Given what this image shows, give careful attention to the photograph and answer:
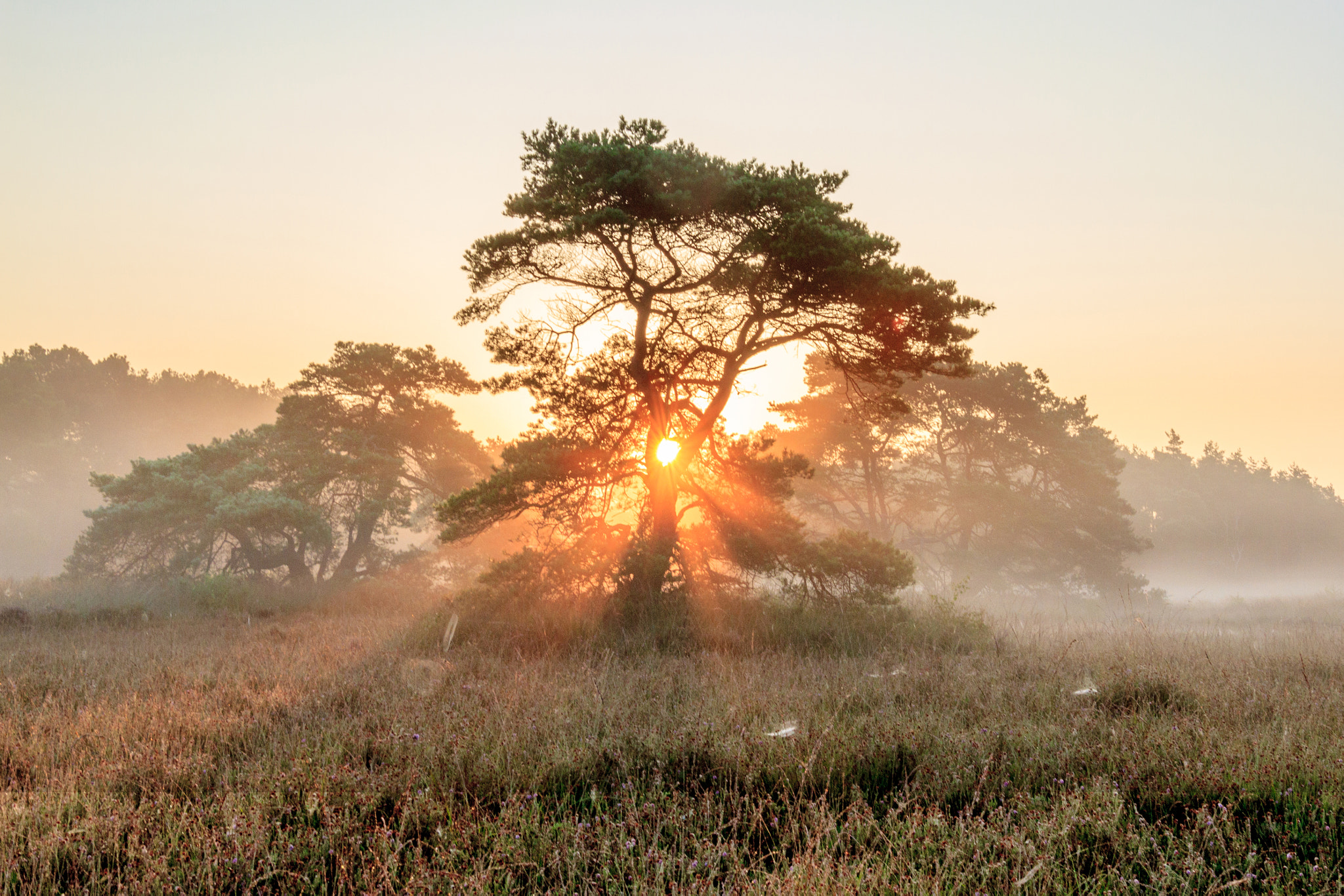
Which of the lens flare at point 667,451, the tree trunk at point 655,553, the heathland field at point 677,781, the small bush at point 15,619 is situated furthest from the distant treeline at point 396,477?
the heathland field at point 677,781

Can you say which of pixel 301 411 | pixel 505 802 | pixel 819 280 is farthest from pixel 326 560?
pixel 505 802

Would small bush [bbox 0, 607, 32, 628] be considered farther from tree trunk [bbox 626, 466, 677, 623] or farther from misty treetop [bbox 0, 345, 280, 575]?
misty treetop [bbox 0, 345, 280, 575]

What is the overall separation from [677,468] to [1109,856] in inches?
359

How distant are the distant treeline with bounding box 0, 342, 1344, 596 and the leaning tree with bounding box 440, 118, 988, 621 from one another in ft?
4.87

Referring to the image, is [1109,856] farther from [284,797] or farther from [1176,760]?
[284,797]

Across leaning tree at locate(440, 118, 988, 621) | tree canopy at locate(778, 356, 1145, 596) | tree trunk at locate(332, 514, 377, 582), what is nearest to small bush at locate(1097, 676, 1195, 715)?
leaning tree at locate(440, 118, 988, 621)

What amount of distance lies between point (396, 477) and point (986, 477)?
2192 cm

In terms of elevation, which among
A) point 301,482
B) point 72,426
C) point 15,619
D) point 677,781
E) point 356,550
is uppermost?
point 72,426

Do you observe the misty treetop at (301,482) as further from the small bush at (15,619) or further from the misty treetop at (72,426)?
the misty treetop at (72,426)

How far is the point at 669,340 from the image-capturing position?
11.8 metres

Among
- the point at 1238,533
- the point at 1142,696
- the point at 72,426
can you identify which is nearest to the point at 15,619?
the point at 1142,696

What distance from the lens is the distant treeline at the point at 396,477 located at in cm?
Answer: 1822

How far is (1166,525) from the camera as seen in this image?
48.6m

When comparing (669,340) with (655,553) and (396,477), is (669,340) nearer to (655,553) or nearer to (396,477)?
(655,553)
